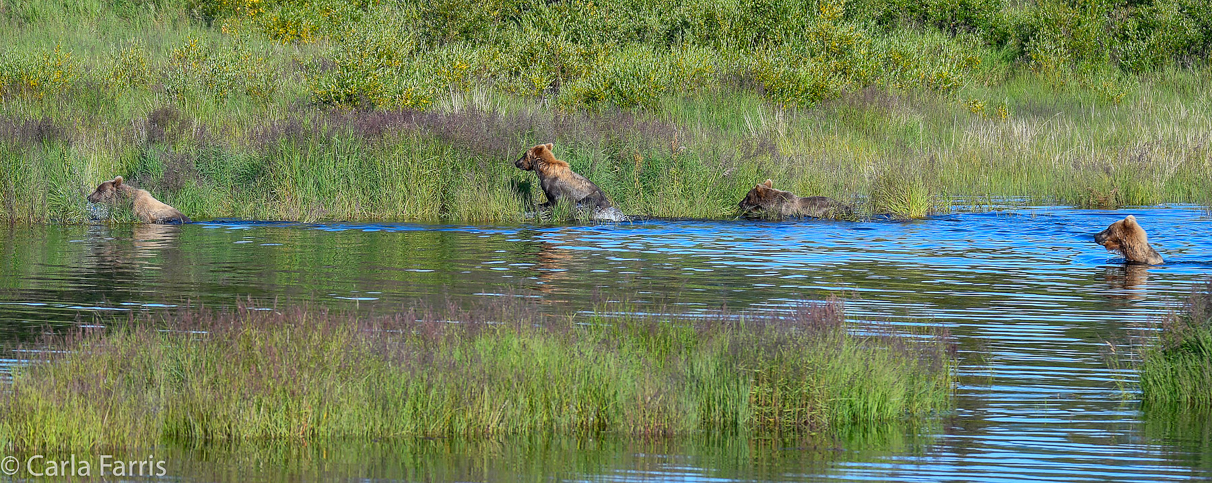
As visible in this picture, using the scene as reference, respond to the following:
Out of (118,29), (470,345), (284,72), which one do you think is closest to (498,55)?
(284,72)

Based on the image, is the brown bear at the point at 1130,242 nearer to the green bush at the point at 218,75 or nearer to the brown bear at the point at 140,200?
the brown bear at the point at 140,200

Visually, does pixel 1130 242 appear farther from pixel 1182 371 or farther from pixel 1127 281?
pixel 1182 371

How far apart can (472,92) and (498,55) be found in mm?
5039

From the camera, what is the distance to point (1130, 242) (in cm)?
1466

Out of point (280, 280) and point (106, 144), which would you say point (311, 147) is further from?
point (280, 280)

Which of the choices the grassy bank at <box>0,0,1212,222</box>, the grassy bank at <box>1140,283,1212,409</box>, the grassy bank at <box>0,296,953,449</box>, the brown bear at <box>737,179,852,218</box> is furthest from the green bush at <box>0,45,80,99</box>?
the grassy bank at <box>1140,283,1212,409</box>

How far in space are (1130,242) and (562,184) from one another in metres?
8.13

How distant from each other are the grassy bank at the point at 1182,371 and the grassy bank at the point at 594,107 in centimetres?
1205

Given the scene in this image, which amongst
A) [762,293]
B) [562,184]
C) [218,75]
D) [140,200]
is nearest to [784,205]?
[562,184]

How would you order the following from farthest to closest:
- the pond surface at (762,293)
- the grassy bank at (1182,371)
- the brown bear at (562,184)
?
the brown bear at (562,184)
the grassy bank at (1182,371)
the pond surface at (762,293)

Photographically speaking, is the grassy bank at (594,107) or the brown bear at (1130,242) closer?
the brown bear at (1130,242)

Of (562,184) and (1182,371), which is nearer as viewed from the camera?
(1182,371)

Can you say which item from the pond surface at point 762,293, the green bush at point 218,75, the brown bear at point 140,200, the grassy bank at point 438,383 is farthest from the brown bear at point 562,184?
the grassy bank at point 438,383

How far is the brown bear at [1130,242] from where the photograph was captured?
1464 centimetres
